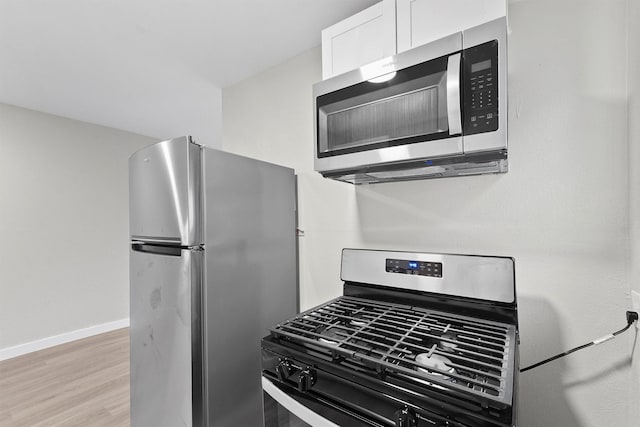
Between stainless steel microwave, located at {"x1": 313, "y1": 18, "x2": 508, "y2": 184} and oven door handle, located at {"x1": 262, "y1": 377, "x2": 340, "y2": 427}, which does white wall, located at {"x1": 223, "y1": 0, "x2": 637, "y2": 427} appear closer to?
stainless steel microwave, located at {"x1": 313, "y1": 18, "x2": 508, "y2": 184}

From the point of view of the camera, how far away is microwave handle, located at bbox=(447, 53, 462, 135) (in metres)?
0.95

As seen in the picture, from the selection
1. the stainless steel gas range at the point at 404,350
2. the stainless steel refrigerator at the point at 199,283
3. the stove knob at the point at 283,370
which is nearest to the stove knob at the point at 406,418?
the stainless steel gas range at the point at 404,350

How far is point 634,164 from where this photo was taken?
956mm

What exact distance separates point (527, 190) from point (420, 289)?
0.58 m

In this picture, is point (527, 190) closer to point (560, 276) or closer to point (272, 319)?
point (560, 276)

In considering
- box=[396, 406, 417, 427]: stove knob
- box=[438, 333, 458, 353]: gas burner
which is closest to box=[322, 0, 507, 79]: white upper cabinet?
box=[438, 333, 458, 353]: gas burner

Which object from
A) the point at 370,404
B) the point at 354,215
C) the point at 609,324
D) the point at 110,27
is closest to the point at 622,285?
the point at 609,324

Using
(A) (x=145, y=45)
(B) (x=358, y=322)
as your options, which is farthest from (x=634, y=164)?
(A) (x=145, y=45)

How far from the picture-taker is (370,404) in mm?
787

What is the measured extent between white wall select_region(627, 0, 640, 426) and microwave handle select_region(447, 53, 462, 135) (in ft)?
1.76

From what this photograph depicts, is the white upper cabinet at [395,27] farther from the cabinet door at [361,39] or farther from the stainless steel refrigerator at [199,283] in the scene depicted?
the stainless steel refrigerator at [199,283]

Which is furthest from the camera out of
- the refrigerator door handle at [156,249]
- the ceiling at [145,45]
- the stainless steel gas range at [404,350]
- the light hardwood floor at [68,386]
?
the light hardwood floor at [68,386]

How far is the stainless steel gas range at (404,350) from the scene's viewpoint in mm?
701

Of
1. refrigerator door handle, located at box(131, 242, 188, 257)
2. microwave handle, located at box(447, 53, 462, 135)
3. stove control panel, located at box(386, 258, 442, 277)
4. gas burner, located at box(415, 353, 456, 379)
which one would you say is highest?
microwave handle, located at box(447, 53, 462, 135)
